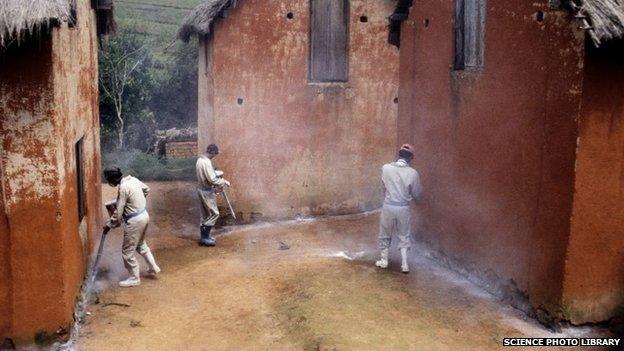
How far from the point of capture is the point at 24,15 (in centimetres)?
599

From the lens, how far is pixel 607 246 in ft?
24.3

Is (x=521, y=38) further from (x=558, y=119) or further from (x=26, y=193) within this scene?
(x=26, y=193)

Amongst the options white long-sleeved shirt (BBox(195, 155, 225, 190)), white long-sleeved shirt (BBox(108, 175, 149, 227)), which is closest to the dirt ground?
white long-sleeved shirt (BBox(108, 175, 149, 227))

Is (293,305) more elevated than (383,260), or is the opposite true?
(383,260)

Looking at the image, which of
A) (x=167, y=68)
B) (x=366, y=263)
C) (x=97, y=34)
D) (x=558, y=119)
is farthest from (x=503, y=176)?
(x=167, y=68)

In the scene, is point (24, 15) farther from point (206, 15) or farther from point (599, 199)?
point (206, 15)

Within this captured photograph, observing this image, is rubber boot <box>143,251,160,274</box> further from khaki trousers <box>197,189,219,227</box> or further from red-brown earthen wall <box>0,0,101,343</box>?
red-brown earthen wall <box>0,0,101,343</box>

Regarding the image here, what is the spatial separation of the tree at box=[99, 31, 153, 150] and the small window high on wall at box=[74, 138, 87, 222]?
1169 centimetres

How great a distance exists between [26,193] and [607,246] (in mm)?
6507

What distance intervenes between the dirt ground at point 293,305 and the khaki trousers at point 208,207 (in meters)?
0.52

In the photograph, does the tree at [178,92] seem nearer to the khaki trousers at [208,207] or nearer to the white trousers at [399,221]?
the khaki trousers at [208,207]

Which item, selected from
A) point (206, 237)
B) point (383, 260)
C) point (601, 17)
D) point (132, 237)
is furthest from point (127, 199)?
point (601, 17)

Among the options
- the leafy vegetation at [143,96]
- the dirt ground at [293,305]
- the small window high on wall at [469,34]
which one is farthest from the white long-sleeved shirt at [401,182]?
the leafy vegetation at [143,96]

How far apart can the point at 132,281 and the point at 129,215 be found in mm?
1005
